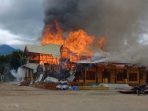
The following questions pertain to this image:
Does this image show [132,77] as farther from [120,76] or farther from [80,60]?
[80,60]

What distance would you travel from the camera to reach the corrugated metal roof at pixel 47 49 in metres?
68.2

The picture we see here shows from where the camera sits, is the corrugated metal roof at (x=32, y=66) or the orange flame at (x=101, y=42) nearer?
the corrugated metal roof at (x=32, y=66)

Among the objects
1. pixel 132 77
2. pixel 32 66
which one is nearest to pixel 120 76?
pixel 132 77

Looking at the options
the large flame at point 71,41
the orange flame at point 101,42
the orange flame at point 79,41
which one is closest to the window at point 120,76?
the large flame at point 71,41

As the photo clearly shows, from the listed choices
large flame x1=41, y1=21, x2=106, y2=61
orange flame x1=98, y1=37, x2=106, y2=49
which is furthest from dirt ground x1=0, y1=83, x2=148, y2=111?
orange flame x1=98, y1=37, x2=106, y2=49

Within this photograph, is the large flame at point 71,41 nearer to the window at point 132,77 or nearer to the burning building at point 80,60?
the burning building at point 80,60

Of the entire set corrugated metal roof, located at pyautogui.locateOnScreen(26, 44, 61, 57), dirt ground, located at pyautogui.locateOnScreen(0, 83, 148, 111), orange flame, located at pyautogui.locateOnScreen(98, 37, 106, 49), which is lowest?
dirt ground, located at pyautogui.locateOnScreen(0, 83, 148, 111)

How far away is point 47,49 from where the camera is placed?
228ft

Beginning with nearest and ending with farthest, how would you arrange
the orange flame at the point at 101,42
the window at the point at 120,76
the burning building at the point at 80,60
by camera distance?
the burning building at the point at 80,60
the window at the point at 120,76
the orange flame at the point at 101,42

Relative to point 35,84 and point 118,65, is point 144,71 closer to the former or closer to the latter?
point 118,65

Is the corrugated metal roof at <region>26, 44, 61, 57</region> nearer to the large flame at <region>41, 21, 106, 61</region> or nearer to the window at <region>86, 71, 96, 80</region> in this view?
the large flame at <region>41, 21, 106, 61</region>

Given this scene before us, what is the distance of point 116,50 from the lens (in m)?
71.0

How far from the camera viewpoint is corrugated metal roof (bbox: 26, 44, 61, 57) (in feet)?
224

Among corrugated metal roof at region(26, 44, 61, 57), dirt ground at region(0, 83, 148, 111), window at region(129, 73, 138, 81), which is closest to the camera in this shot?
dirt ground at region(0, 83, 148, 111)
